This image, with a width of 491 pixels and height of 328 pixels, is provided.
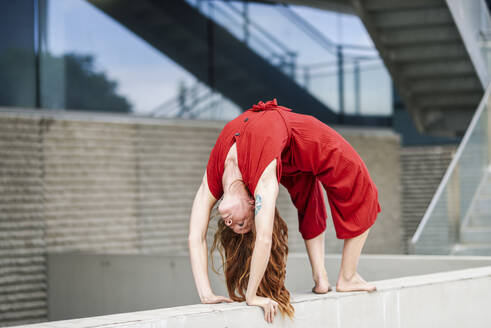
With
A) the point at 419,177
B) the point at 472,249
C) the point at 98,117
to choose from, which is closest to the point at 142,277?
the point at 98,117

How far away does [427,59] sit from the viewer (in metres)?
7.33

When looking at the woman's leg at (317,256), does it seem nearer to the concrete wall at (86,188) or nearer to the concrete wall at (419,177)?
the concrete wall at (86,188)

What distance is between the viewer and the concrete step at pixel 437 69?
7.26 metres

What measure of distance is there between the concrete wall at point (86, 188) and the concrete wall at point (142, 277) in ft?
0.91

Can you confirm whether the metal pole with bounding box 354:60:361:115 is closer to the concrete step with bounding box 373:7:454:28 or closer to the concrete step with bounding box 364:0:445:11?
the concrete step with bounding box 373:7:454:28

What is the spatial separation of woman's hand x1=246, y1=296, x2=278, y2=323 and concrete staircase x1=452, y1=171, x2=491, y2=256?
3.00 metres

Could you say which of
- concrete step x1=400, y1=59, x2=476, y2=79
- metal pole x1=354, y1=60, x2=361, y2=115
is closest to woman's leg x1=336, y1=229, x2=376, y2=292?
concrete step x1=400, y1=59, x2=476, y2=79

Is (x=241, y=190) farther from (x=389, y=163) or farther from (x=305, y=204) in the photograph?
(x=389, y=163)

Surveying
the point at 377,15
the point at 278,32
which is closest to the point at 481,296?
the point at 377,15

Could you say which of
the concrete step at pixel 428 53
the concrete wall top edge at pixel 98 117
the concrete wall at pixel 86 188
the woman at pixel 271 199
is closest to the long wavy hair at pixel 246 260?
the woman at pixel 271 199

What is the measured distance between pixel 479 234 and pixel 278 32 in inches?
148

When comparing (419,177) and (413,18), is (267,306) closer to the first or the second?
(413,18)

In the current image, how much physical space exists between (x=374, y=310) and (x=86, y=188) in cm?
420

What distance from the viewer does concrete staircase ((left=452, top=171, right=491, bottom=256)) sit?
4750 mm
